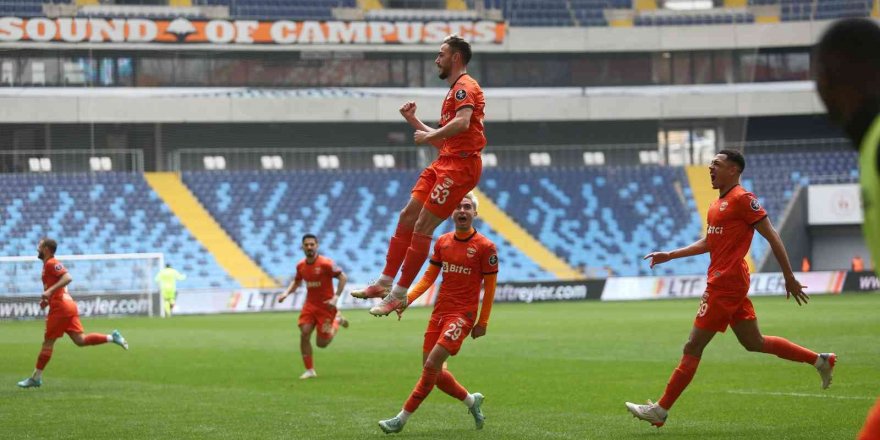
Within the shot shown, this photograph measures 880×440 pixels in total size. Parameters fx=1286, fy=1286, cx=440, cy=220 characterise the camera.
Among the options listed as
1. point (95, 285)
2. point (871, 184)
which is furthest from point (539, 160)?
point (871, 184)

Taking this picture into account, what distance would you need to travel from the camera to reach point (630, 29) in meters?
57.9

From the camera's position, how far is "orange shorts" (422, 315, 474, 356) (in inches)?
483

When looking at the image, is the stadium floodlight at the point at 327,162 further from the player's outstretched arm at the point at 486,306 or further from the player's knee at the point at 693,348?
the player's knee at the point at 693,348

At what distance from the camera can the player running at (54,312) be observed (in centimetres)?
1891

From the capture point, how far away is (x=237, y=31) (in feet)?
177

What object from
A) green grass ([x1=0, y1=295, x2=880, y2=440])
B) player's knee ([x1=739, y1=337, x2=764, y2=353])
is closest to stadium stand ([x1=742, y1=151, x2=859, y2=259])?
green grass ([x1=0, y1=295, x2=880, y2=440])

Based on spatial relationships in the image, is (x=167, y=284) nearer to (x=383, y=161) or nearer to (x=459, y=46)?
(x=383, y=161)

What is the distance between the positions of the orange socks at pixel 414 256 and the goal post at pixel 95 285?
33.3 m

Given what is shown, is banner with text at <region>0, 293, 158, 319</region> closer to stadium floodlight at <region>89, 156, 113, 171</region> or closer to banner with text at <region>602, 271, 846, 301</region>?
stadium floodlight at <region>89, 156, 113, 171</region>

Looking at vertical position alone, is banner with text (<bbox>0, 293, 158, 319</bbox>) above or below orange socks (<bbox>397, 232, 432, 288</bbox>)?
below

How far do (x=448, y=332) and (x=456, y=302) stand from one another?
0.40 metres

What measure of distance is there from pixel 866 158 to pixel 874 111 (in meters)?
0.18

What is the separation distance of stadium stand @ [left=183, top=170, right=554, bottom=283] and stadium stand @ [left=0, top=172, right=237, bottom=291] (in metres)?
2.16

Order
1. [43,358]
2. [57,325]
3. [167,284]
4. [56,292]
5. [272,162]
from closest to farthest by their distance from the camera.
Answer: [43,358] < [57,325] < [56,292] < [167,284] < [272,162]
